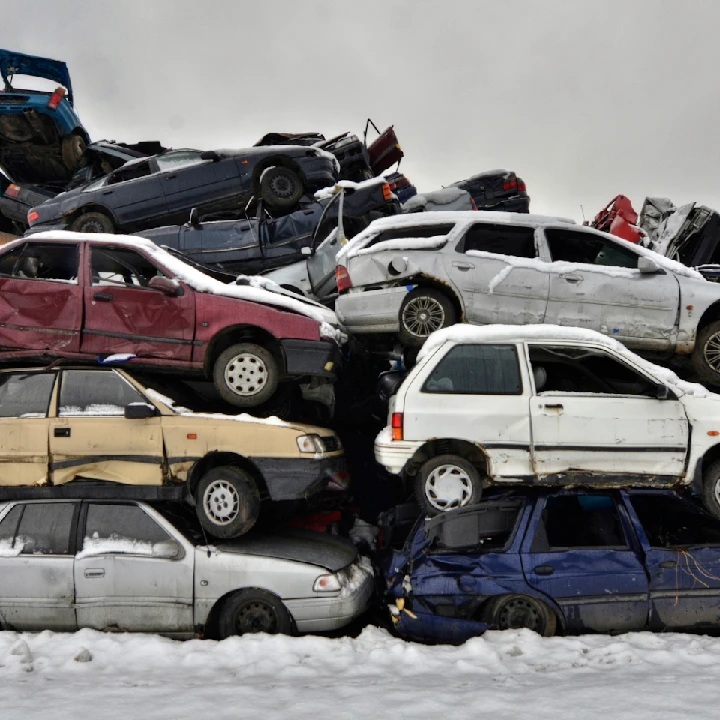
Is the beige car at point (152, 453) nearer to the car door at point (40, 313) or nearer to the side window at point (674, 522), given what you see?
the car door at point (40, 313)

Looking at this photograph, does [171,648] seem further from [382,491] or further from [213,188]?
[213,188]

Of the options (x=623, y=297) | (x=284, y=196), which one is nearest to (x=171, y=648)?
(x=623, y=297)

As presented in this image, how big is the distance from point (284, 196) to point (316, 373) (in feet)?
→ 16.3

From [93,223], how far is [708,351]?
346 inches

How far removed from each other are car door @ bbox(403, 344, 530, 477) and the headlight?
817 mm

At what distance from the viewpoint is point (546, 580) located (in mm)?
4609

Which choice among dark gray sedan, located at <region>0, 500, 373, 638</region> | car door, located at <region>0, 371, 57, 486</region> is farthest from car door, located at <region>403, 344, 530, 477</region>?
car door, located at <region>0, 371, 57, 486</region>

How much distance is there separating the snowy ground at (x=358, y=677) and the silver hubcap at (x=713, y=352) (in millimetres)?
2786

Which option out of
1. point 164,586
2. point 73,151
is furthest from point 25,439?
point 73,151

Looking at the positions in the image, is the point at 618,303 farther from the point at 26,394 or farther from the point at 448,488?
the point at 26,394

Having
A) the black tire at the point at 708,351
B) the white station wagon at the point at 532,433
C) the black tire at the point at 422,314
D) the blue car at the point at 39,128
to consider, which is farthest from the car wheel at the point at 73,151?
the black tire at the point at 708,351

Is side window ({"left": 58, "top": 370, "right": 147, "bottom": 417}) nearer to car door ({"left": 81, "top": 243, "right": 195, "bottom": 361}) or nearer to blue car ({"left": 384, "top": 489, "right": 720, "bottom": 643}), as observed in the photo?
car door ({"left": 81, "top": 243, "right": 195, "bottom": 361})

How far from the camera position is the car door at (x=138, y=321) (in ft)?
19.2

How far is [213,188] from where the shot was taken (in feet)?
33.7
